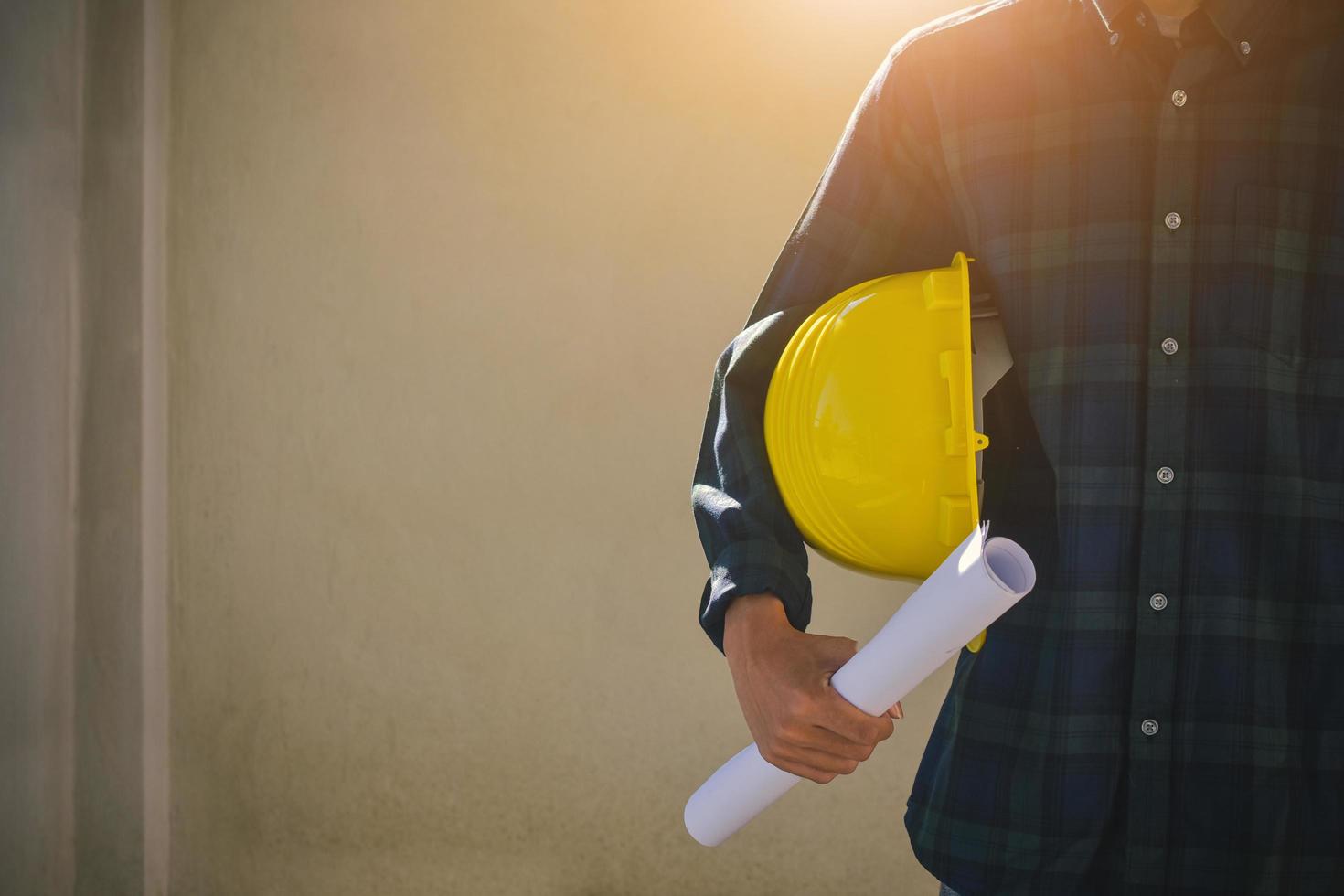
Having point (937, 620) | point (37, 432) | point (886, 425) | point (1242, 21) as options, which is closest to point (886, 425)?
point (886, 425)

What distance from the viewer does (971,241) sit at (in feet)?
2.97

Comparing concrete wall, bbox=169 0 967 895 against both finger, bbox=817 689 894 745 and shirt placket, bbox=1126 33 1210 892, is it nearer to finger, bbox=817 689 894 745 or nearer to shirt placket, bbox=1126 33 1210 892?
shirt placket, bbox=1126 33 1210 892

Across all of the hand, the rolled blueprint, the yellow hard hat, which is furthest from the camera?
the yellow hard hat

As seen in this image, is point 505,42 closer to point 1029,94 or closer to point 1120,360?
point 1029,94

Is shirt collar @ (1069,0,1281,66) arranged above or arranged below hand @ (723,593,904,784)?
above

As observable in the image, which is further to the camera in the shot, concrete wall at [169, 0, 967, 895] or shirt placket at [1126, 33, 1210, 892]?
concrete wall at [169, 0, 967, 895]

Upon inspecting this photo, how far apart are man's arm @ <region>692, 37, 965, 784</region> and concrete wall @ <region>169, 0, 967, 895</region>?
1.25 metres

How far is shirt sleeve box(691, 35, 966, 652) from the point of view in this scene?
2.80 ft

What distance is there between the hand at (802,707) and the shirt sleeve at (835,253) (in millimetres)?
75

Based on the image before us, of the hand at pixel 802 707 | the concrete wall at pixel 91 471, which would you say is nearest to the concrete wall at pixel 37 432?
the concrete wall at pixel 91 471

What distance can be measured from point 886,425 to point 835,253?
19cm

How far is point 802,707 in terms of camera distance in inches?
27.9

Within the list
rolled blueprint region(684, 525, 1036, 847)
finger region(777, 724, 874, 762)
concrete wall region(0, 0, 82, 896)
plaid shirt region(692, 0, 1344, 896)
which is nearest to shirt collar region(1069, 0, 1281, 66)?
plaid shirt region(692, 0, 1344, 896)

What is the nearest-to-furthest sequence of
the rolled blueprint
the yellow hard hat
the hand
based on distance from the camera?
1. the rolled blueprint
2. the hand
3. the yellow hard hat
